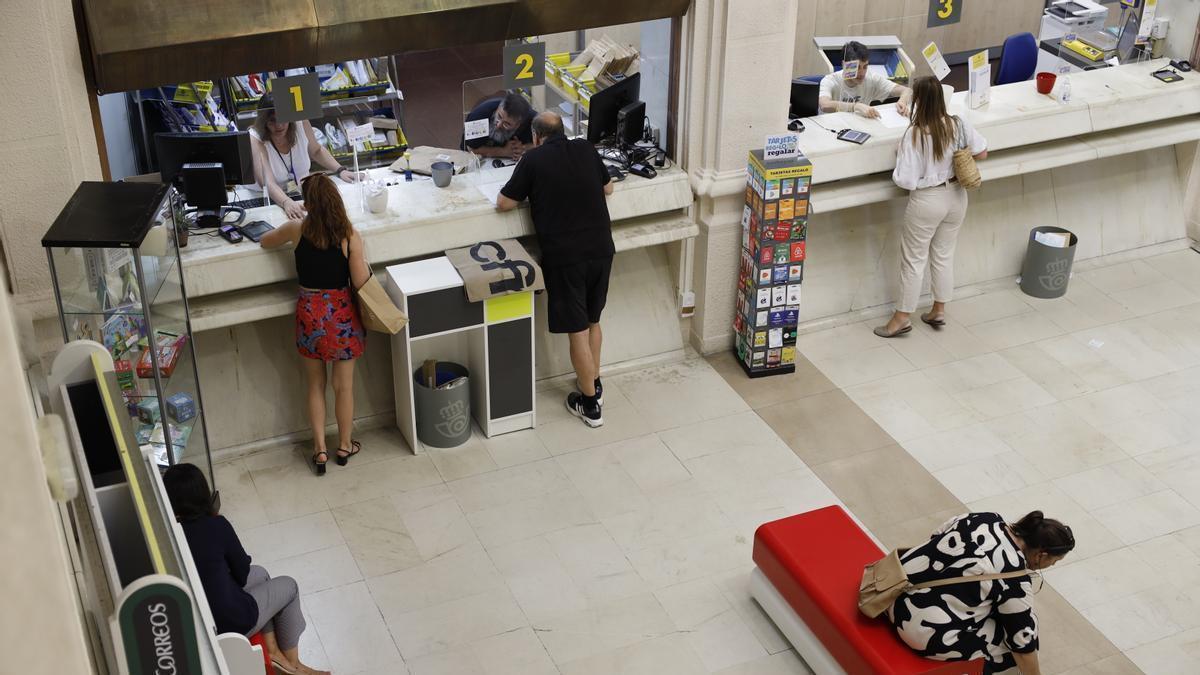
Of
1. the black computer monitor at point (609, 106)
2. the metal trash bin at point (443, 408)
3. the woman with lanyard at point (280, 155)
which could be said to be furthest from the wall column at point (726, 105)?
the woman with lanyard at point (280, 155)

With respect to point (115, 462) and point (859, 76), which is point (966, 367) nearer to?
point (859, 76)

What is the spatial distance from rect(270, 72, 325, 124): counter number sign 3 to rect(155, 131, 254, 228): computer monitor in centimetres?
32

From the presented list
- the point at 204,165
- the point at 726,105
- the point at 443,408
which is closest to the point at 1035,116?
the point at 726,105

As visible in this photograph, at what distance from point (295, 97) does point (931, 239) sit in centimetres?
394

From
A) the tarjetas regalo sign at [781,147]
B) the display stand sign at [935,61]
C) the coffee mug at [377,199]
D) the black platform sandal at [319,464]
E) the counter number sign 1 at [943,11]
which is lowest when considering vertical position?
the black platform sandal at [319,464]

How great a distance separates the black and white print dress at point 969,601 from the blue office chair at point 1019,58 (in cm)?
564

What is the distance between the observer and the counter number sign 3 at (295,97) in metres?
6.00

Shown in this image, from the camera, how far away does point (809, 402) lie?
711 centimetres

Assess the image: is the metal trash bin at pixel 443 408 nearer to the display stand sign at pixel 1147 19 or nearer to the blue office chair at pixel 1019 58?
the blue office chair at pixel 1019 58

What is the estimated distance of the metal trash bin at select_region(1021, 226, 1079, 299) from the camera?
8062 mm

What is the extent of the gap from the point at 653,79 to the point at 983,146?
2.01m

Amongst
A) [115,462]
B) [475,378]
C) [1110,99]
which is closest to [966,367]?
→ [1110,99]

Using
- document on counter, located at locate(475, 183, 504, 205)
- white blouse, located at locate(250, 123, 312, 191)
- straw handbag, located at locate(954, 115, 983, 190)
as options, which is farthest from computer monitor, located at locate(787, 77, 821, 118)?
white blouse, located at locate(250, 123, 312, 191)

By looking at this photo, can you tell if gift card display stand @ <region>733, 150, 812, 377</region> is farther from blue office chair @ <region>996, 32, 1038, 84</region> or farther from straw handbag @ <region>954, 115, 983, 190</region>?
blue office chair @ <region>996, 32, 1038, 84</region>
